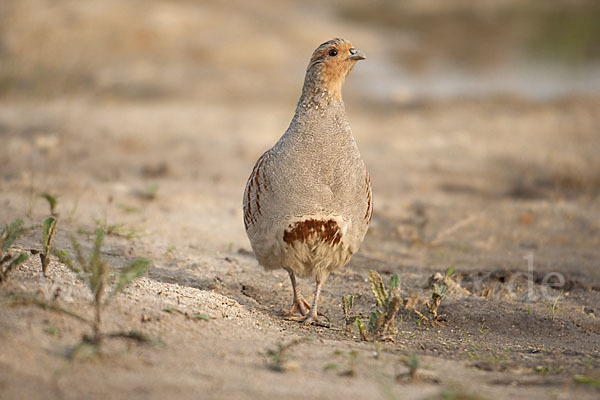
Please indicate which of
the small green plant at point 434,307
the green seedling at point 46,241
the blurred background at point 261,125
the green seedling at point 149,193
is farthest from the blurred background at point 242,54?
the small green plant at point 434,307

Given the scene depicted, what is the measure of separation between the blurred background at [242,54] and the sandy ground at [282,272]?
62cm

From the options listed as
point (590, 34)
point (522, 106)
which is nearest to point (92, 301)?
point (522, 106)

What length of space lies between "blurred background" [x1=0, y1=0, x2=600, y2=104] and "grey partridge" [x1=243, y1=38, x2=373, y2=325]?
7.41 m

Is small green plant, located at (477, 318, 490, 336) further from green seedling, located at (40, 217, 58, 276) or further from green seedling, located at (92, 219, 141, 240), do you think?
green seedling, located at (92, 219, 141, 240)

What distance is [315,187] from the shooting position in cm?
396

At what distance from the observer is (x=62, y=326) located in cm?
296

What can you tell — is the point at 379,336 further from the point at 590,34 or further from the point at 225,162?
the point at 590,34

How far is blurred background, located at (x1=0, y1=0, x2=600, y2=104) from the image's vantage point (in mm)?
12430

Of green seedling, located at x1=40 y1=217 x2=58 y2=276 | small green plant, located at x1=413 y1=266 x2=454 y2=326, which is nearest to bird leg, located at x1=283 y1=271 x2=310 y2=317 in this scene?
small green plant, located at x1=413 y1=266 x2=454 y2=326

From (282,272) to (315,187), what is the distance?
1713mm

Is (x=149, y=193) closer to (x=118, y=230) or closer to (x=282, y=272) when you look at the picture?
(x=118, y=230)

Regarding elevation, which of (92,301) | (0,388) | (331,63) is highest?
(331,63)

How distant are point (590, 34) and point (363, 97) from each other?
13.8 metres

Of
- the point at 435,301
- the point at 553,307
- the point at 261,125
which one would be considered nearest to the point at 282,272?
the point at 435,301
